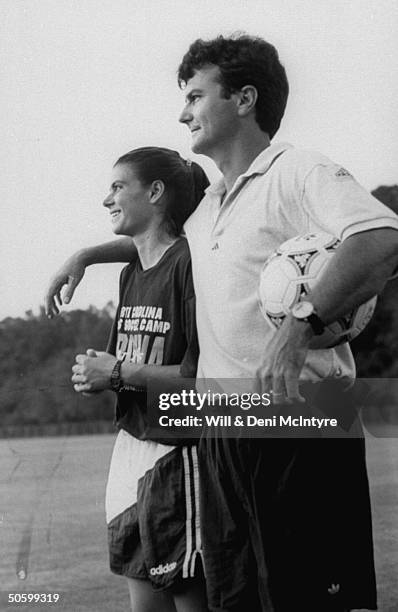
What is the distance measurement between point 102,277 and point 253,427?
1.95ft

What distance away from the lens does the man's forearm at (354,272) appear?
6.41 feet

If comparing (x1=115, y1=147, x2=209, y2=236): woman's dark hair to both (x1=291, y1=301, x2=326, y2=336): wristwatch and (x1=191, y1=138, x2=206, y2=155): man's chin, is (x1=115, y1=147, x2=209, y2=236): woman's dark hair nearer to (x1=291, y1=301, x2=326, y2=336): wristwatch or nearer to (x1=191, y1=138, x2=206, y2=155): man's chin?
(x1=191, y1=138, x2=206, y2=155): man's chin

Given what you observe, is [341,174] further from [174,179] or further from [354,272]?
[174,179]

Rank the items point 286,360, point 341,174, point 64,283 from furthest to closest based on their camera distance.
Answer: point 64,283
point 341,174
point 286,360

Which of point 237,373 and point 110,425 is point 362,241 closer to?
point 237,373

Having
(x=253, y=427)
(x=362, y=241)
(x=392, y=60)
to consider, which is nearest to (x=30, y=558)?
(x=253, y=427)

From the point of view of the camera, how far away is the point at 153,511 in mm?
2367

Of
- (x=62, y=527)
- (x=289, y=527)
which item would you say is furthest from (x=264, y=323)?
(x=62, y=527)

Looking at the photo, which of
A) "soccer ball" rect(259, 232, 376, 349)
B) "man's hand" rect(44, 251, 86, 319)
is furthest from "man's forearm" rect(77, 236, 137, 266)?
"soccer ball" rect(259, 232, 376, 349)

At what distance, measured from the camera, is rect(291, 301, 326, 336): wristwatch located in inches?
75.7

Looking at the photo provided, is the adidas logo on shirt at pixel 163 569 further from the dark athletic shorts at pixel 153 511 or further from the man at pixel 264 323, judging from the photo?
the man at pixel 264 323

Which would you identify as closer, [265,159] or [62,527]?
[265,159]

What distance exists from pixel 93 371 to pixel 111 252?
31 centimetres

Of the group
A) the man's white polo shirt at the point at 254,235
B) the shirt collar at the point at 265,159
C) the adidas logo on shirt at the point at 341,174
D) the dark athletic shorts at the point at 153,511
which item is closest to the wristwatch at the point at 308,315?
the man's white polo shirt at the point at 254,235
